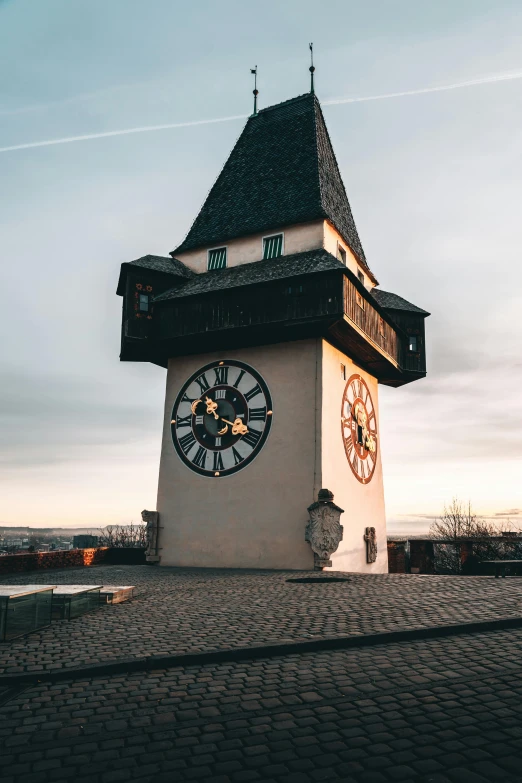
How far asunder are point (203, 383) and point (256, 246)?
4.75m

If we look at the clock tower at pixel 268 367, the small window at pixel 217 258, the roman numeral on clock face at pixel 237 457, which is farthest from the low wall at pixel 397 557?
the small window at pixel 217 258

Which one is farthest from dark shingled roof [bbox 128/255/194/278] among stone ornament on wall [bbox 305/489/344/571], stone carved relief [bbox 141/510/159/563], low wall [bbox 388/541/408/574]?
low wall [bbox 388/541/408/574]

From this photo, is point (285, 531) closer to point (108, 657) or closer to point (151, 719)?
point (108, 657)

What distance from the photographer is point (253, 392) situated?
18.0 metres

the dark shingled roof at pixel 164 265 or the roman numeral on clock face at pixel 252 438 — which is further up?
the dark shingled roof at pixel 164 265

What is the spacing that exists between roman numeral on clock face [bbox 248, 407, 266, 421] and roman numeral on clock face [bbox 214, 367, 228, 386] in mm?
1342

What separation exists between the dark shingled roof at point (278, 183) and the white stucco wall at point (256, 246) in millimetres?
190

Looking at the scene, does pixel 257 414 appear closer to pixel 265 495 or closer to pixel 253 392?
pixel 253 392

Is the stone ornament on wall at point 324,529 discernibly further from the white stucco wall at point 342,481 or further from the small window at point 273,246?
the small window at point 273,246

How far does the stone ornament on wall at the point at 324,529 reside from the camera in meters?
15.8

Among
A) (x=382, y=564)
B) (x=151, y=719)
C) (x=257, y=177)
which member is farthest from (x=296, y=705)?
(x=257, y=177)

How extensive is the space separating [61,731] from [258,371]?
46.3 feet

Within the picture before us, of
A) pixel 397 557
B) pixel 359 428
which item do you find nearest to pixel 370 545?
pixel 359 428

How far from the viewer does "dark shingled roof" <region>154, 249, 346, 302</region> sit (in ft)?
56.9
